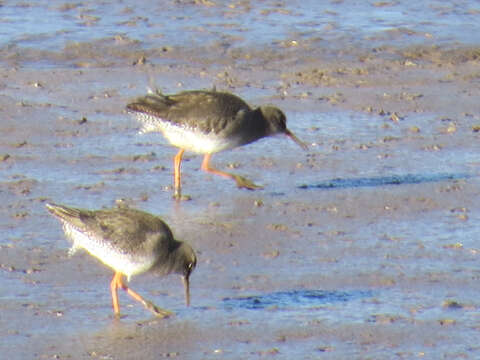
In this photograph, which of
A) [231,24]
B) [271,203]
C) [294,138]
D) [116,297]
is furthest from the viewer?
[231,24]

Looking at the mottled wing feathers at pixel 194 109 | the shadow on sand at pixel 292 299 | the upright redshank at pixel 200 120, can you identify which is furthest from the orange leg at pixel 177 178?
the shadow on sand at pixel 292 299

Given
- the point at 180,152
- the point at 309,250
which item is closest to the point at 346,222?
the point at 309,250

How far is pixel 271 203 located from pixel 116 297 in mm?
2490

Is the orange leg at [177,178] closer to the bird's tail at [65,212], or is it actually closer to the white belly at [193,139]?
the white belly at [193,139]

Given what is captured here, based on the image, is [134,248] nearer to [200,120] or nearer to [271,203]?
[271,203]

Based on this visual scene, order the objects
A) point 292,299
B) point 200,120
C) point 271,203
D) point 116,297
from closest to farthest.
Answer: point 116,297, point 292,299, point 271,203, point 200,120

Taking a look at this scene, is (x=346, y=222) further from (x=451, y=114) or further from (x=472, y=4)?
(x=472, y=4)

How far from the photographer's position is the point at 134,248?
809 cm

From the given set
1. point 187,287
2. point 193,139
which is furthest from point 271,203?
point 187,287

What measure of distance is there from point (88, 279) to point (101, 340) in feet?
3.37

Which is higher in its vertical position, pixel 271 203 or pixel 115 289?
pixel 115 289

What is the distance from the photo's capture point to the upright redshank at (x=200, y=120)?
1079cm

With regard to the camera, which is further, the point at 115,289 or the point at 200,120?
the point at 200,120

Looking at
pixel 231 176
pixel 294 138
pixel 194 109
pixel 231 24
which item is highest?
pixel 194 109
